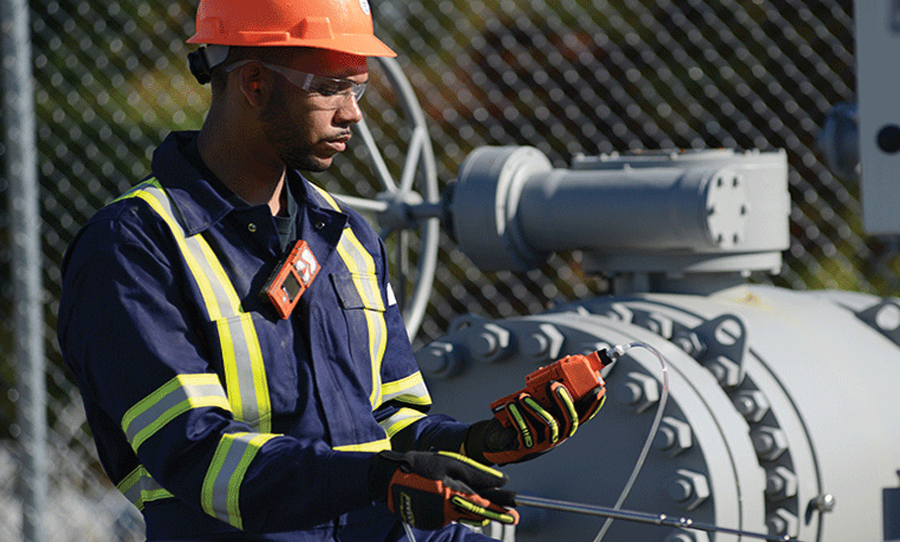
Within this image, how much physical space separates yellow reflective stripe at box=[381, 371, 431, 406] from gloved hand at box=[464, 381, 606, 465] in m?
0.22

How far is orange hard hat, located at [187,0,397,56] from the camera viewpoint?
154 centimetres

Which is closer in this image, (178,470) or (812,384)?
(178,470)

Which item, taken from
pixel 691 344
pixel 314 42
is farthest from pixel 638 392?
pixel 314 42

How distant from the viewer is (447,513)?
4.22 feet

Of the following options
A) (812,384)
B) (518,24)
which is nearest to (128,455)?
(812,384)

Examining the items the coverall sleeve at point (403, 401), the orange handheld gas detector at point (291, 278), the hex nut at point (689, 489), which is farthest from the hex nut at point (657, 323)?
the orange handheld gas detector at point (291, 278)

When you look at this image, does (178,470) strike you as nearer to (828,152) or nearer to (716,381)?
(716,381)

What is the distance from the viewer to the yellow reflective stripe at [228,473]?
1.34 metres

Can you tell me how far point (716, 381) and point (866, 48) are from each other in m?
0.77

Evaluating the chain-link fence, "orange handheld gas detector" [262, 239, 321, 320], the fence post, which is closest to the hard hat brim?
"orange handheld gas detector" [262, 239, 321, 320]

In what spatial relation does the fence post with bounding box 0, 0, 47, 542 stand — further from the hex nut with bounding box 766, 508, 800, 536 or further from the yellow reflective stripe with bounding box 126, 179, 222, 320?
the hex nut with bounding box 766, 508, 800, 536

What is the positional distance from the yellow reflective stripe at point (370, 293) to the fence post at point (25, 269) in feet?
5.37

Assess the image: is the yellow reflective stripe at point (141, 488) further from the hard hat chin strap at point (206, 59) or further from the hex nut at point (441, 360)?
the hex nut at point (441, 360)

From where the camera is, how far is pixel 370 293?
170cm
